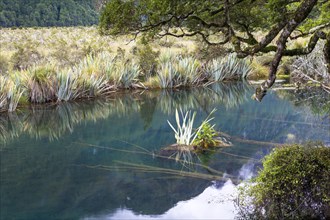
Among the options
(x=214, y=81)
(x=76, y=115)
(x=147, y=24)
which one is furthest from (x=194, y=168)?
(x=214, y=81)

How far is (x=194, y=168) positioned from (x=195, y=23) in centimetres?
293

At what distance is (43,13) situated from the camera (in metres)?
73.2

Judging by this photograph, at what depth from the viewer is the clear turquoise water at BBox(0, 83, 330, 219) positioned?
671 cm

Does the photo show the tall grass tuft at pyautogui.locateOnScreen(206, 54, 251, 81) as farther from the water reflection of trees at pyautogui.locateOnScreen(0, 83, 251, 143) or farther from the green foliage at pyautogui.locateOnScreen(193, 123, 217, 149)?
the green foliage at pyautogui.locateOnScreen(193, 123, 217, 149)

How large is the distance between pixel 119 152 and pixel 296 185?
5.25m

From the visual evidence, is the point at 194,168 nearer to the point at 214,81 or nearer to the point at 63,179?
the point at 63,179

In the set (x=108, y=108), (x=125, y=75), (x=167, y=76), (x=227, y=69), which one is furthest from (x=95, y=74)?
(x=227, y=69)

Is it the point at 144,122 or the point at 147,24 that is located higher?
the point at 147,24

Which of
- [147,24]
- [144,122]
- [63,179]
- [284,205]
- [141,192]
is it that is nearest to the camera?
[284,205]

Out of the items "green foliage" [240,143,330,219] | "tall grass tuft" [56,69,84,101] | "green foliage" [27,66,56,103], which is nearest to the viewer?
"green foliage" [240,143,330,219]

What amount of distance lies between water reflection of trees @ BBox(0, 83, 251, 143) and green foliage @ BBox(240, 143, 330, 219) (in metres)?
7.18

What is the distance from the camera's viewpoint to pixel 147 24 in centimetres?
618

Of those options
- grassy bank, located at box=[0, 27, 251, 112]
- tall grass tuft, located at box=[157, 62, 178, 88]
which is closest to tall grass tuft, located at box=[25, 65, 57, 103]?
grassy bank, located at box=[0, 27, 251, 112]

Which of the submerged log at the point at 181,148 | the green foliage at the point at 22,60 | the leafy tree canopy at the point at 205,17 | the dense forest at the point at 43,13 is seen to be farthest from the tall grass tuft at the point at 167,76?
the dense forest at the point at 43,13
